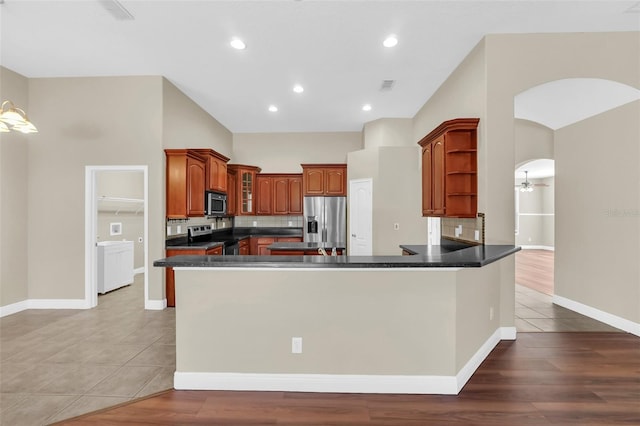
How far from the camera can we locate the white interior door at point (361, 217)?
615 cm

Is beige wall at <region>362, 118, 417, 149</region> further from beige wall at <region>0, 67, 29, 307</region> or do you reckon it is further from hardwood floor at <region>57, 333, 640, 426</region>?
beige wall at <region>0, 67, 29, 307</region>

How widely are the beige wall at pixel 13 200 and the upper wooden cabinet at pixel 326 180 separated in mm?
4763

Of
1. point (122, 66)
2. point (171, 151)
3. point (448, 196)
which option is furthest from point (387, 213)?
point (122, 66)

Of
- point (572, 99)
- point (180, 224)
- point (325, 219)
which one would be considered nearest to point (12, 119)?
point (180, 224)

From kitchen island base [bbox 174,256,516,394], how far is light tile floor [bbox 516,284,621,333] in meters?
2.09

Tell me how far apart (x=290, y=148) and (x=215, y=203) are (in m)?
2.79

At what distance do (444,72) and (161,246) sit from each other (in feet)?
15.8

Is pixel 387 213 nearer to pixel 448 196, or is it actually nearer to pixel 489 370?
pixel 448 196

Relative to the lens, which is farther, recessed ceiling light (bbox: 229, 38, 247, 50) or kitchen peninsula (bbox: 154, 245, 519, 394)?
recessed ceiling light (bbox: 229, 38, 247, 50)

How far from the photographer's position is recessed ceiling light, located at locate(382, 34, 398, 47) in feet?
11.7

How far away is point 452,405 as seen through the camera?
2260 millimetres

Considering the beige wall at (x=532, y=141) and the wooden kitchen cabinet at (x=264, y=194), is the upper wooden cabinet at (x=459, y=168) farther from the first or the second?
the wooden kitchen cabinet at (x=264, y=194)

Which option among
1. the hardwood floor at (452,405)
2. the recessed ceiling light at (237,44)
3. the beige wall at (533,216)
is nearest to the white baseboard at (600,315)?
the hardwood floor at (452,405)

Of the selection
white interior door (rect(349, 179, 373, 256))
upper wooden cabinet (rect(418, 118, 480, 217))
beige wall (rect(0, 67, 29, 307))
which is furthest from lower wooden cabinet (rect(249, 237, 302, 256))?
upper wooden cabinet (rect(418, 118, 480, 217))
